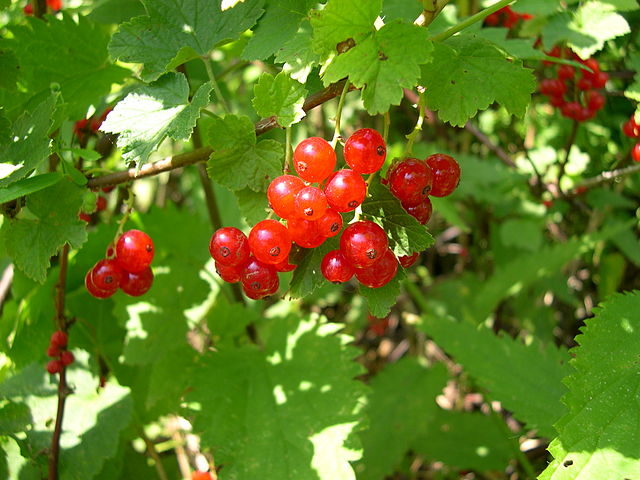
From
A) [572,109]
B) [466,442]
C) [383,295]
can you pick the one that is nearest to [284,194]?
[383,295]

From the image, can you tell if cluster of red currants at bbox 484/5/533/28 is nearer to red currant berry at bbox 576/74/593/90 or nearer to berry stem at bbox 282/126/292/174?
red currant berry at bbox 576/74/593/90

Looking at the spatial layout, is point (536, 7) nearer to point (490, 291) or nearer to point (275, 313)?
point (490, 291)

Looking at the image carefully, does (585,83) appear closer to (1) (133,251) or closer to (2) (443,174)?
(2) (443,174)

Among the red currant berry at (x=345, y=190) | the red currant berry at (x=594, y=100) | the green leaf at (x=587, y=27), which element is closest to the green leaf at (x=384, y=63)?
the red currant berry at (x=345, y=190)

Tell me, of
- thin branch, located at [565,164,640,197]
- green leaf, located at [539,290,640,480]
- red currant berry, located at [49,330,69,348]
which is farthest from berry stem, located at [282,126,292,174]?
thin branch, located at [565,164,640,197]

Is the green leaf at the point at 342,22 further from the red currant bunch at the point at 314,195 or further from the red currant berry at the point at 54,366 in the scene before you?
the red currant berry at the point at 54,366

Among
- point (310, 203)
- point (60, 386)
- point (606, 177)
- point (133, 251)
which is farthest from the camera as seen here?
point (606, 177)

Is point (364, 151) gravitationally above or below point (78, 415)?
above
